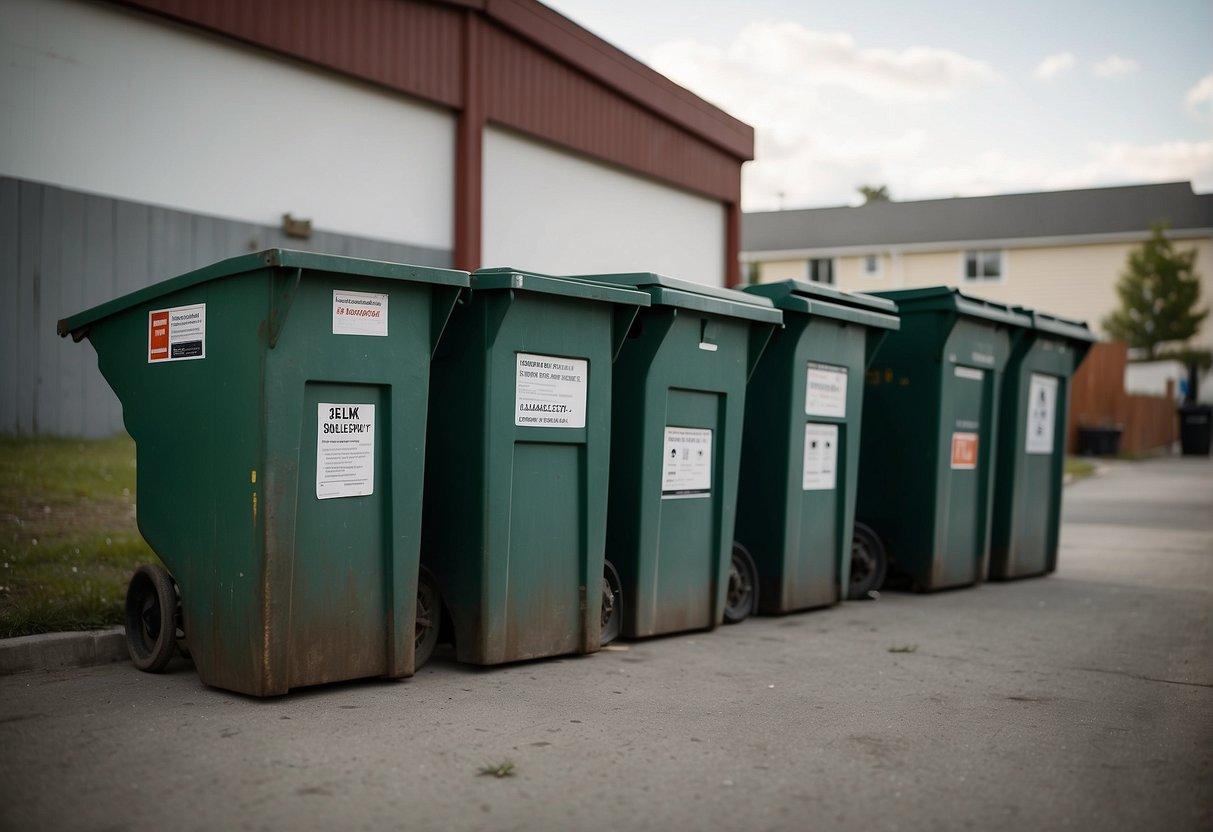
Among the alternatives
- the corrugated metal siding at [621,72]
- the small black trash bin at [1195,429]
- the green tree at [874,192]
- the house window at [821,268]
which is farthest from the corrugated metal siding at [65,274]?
the green tree at [874,192]

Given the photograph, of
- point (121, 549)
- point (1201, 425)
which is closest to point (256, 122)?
point (121, 549)

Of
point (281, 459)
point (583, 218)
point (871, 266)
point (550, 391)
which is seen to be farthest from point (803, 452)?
point (871, 266)

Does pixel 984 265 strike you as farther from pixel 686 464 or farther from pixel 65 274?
pixel 686 464

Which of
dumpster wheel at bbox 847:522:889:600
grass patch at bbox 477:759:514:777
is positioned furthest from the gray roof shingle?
grass patch at bbox 477:759:514:777

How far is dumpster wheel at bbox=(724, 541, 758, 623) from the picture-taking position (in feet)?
23.2

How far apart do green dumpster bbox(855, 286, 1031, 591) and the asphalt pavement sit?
186cm

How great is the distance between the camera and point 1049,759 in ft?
13.9

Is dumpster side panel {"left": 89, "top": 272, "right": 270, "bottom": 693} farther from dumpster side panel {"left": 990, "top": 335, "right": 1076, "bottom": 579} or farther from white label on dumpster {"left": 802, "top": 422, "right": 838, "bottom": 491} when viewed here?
dumpster side panel {"left": 990, "top": 335, "right": 1076, "bottom": 579}

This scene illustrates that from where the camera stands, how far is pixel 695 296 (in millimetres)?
6293

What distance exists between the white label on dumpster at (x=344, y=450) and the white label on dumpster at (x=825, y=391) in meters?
3.25

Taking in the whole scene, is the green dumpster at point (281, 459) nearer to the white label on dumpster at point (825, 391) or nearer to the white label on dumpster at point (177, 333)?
the white label on dumpster at point (177, 333)

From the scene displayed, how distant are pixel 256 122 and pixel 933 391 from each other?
7187 mm

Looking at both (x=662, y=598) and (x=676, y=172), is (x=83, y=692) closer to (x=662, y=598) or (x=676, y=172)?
(x=662, y=598)

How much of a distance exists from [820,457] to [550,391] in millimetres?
2485
